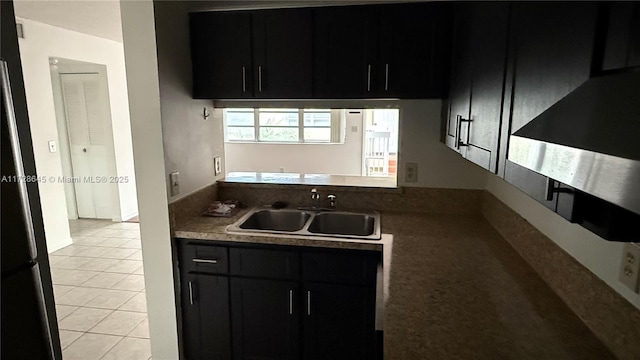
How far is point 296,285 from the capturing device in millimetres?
2078

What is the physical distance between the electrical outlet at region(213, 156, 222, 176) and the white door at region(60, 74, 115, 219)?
9.99 ft

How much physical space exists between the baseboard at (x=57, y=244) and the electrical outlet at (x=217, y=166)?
8.81 ft

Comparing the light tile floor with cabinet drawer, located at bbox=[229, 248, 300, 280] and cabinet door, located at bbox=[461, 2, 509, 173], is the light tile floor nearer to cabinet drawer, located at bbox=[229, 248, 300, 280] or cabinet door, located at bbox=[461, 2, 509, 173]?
cabinet drawer, located at bbox=[229, 248, 300, 280]

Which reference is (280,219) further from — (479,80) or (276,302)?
(479,80)

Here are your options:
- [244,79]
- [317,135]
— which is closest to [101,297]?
[244,79]

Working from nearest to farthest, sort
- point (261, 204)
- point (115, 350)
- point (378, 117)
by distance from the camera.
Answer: point (115, 350)
point (261, 204)
point (378, 117)

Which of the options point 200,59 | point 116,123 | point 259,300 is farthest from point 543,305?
point 116,123

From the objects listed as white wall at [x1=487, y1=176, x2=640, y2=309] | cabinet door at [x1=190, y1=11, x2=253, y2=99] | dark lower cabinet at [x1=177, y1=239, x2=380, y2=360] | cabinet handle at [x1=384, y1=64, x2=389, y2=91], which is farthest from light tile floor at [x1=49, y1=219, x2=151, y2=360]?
white wall at [x1=487, y1=176, x2=640, y2=309]

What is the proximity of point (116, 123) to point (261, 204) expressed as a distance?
3.37 m

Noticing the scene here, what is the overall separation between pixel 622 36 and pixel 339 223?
81.7 inches

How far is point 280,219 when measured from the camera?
8.51 feet

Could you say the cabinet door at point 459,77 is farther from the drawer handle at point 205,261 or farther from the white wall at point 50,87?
the white wall at point 50,87

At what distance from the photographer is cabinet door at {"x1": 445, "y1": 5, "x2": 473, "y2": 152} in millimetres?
1577

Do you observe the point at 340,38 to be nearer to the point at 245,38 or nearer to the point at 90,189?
→ the point at 245,38
